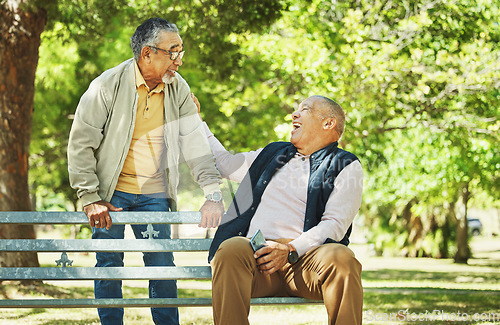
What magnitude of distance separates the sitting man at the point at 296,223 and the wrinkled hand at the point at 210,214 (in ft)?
0.19

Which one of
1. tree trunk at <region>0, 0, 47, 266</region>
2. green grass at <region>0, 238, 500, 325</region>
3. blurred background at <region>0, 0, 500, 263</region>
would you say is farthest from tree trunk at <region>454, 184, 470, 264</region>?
tree trunk at <region>0, 0, 47, 266</region>

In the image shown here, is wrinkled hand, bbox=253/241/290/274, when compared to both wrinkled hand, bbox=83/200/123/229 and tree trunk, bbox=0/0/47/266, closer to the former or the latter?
wrinkled hand, bbox=83/200/123/229

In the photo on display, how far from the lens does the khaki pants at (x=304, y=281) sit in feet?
10.7

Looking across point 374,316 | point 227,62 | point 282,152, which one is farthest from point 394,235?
point 282,152

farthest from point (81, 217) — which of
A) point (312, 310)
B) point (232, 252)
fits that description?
point (312, 310)

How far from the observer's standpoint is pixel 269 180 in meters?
3.97

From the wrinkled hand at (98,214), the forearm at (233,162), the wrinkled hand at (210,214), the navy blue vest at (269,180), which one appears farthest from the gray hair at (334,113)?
the wrinkled hand at (98,214)

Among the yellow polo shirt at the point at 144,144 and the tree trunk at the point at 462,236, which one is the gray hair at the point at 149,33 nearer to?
the yellow polo shirt at the point at 144,144

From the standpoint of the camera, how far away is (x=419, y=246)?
86.0 ft

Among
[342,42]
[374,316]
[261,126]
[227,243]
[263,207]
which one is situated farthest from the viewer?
[261,126]

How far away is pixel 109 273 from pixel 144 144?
32.6 inches

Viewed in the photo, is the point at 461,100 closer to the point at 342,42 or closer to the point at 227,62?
the point at 342,42

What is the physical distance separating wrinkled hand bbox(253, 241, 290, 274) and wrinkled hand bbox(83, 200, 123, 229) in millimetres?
958

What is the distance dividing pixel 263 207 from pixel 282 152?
16.1 inches
